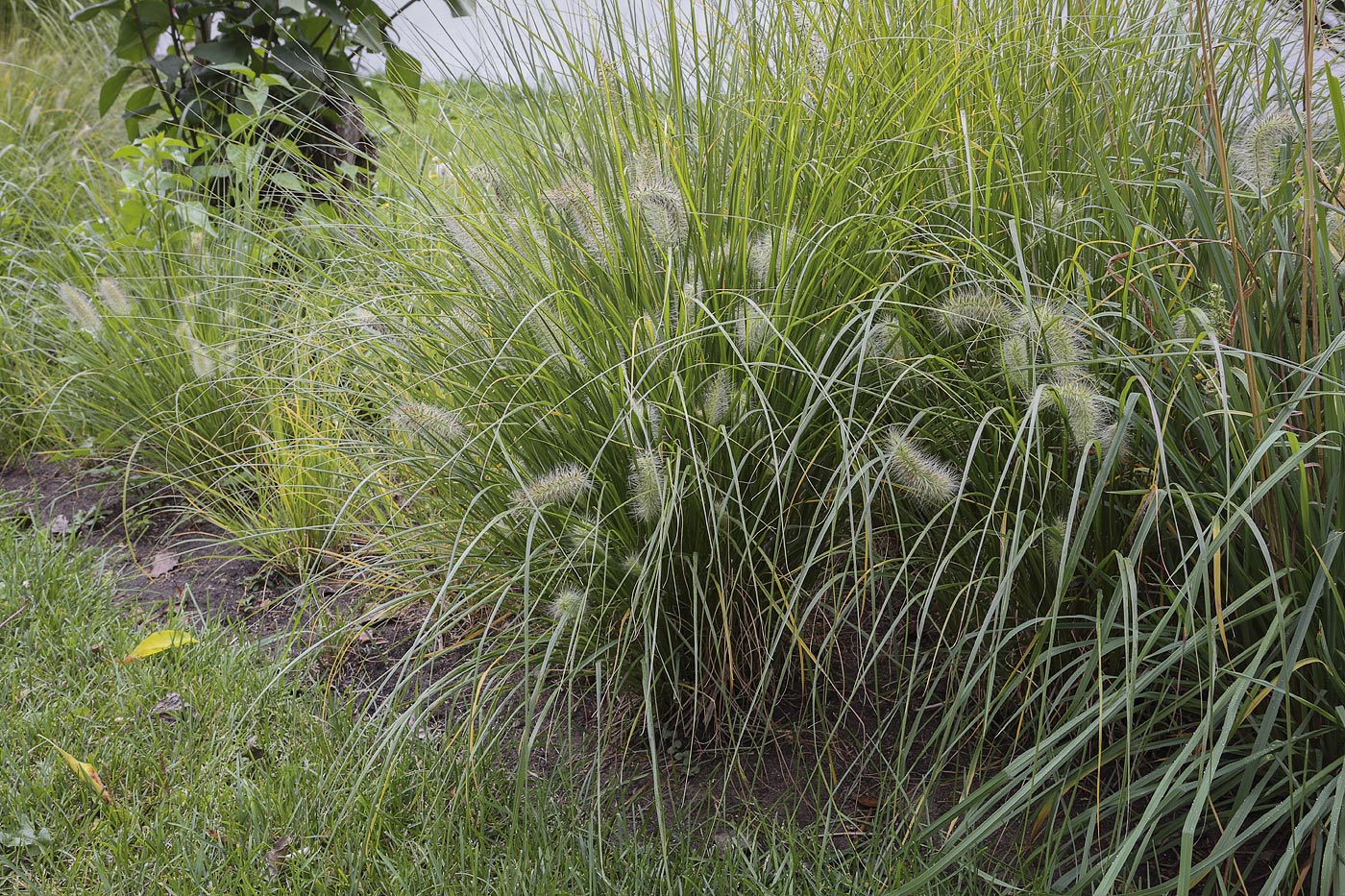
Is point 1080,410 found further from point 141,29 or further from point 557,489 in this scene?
point 141,29

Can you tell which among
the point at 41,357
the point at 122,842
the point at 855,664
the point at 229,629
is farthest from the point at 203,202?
the point at 855,664

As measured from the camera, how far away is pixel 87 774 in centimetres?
245

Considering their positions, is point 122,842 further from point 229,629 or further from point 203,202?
point 203,202

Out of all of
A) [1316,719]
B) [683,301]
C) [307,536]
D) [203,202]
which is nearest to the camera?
[1316,719]

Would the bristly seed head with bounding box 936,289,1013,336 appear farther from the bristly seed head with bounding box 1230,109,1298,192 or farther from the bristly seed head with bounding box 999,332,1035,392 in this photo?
the bristly seed head with bounding box 1230,109,1298,192

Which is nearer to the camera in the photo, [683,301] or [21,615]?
[683,301]

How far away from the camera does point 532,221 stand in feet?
9.14

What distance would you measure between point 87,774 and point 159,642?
0.54 m

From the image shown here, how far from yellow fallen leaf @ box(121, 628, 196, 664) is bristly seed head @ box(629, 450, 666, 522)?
1563 millimetres

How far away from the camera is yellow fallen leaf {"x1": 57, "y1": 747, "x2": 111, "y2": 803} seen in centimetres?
242

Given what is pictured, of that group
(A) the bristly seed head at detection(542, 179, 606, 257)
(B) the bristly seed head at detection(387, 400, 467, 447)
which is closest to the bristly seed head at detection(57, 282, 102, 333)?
(B) the bristly seed head at detection(387, 400, 467, 447)

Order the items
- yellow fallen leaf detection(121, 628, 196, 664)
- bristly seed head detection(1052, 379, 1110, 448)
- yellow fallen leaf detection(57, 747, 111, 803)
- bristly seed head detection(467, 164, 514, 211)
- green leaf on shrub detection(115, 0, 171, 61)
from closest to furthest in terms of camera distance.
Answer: bristly seed head detection(1052, 379, 1110, 448), yellow fallen leaf detection(57, 747, 111, 803), bristly seed head detection(467, 164, 514, 211), yellow fallen leaf detection(121, 628, 196, 664), green leaf on shrub detection(115, 0, 171, 61)

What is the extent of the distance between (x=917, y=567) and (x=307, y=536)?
1.94 m

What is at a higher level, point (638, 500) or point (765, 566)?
point (638, 500)
